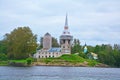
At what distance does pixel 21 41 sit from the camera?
14450 cm

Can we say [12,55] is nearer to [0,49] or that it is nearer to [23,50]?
[23,50]

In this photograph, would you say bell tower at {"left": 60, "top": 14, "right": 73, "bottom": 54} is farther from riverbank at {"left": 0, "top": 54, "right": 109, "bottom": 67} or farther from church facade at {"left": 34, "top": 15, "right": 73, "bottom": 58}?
riverbank at {"left": 0, "top": 54, "right": 109, "bottom": 67}

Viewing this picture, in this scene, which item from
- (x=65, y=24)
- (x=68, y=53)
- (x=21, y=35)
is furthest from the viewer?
(x=65, y=24)

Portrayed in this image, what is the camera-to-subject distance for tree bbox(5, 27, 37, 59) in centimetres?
14500

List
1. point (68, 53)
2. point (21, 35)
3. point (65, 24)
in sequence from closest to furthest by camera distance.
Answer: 1. point (21, 35)
2. point (68, 53)
3. point (65, 24)

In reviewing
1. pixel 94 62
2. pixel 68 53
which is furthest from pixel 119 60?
pixel 68 53

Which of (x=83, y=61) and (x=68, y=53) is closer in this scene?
(x=83, y=61)

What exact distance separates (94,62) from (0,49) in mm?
42725

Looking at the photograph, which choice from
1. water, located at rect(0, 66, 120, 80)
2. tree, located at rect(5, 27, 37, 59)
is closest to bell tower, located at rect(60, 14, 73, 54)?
tree, located at rect(5, 27, 37, 59)

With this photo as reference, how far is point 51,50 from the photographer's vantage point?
593 ft

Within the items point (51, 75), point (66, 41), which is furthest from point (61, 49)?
point (51, 75)

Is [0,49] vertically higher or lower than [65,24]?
lower

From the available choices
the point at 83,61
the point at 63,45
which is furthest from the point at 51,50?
the point at 83,61

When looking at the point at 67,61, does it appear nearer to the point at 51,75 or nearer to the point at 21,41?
the point at 21,41
